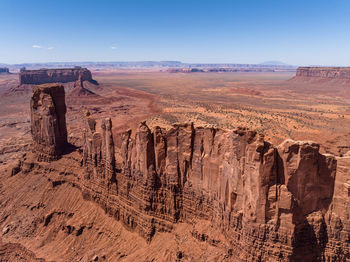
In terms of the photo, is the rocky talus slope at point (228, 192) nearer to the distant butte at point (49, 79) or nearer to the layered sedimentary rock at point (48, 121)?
the layered sedimentary rock at point (48, 121)

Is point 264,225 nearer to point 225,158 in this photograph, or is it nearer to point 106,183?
point 225,158

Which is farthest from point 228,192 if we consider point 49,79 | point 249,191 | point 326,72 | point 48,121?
point 326,72

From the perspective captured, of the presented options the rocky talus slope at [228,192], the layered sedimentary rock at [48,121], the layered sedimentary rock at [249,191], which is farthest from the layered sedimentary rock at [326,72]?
the layered sedimentary rock at [48,121]

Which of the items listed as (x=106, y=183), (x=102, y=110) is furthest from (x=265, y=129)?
(x=102, y=110)

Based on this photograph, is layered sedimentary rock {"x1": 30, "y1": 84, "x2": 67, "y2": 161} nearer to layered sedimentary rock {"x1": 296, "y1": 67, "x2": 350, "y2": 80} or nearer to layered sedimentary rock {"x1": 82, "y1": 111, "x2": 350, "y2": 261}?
layered sedimentary rock {"x1": 82, "y1": 111, "x2": 350, "y2": 261}

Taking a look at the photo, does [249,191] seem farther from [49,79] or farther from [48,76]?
[48,76]
